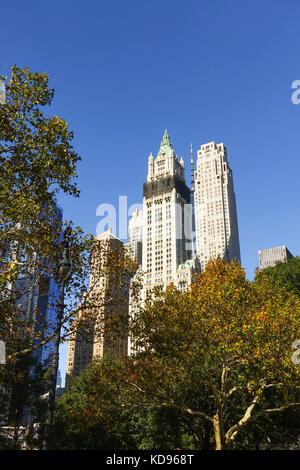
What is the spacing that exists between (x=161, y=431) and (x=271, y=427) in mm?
7531

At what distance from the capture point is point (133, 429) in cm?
3069

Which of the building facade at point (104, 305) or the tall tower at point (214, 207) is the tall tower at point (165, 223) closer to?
the tall tower at point (214, 207)

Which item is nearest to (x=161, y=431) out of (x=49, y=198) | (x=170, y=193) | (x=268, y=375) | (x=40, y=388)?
(x=40, y=388)

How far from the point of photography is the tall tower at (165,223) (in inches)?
5123

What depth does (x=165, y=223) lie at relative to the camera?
136m

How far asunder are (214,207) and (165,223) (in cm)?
5210

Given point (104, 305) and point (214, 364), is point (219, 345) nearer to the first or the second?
point (214, 364)

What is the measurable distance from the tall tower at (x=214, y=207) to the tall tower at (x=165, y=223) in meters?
35.1

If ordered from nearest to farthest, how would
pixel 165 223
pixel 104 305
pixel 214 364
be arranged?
pixel 104 305 < pixel 214 364 < pixel 165 223

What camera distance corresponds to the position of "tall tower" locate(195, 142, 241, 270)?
174 meters

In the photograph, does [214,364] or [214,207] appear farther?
[214,207]

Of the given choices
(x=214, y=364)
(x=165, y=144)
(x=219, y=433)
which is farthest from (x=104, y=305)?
(x=165, y=144)
